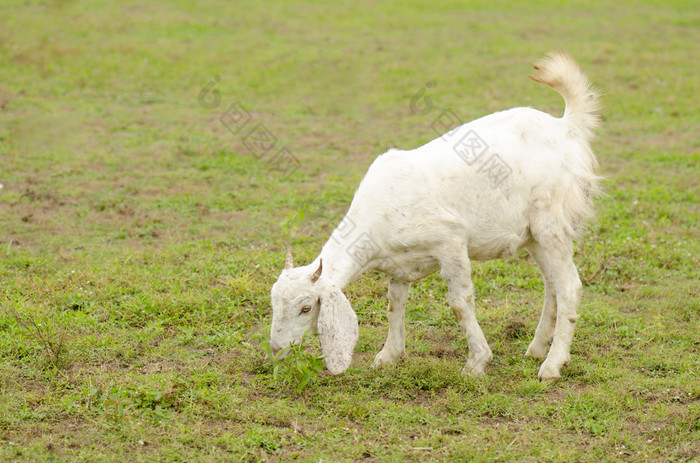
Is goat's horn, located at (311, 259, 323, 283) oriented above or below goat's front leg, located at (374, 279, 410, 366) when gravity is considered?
above

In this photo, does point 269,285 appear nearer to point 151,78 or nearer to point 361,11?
point 151,78

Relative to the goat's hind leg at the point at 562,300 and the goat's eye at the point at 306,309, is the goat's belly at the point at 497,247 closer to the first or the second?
the goat's hind leg at the point at 562,300

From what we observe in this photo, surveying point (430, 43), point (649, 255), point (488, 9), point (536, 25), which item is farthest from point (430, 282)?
point (488, 9)

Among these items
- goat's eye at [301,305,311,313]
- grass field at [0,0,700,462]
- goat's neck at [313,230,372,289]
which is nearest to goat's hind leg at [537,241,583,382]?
grass field at [0,0,700,462]

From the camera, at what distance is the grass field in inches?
200

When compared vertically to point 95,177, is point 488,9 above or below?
above

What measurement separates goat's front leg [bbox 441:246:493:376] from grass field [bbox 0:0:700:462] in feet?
0.51

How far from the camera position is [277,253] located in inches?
316

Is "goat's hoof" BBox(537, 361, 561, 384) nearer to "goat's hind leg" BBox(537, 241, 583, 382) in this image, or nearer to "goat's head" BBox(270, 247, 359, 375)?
"goat's hind leg" BBox(537, 241, 583, 382)

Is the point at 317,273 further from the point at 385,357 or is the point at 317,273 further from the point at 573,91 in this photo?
the point at 573,91

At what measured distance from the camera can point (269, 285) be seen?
722cm

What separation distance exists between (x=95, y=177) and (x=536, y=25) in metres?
12.7

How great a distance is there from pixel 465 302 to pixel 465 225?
576 mm

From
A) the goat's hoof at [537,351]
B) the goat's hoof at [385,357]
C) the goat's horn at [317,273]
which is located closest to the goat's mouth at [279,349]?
the goat's horn at [317,273]
